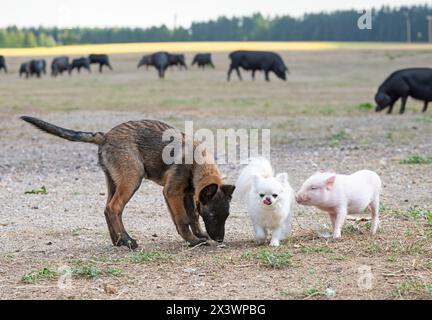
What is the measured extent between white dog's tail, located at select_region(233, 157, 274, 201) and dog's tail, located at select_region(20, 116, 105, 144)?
1406 millimetres

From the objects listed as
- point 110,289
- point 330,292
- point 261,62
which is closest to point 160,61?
point 261,62

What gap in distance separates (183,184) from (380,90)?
1829cm

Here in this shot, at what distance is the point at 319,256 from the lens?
7336 mm

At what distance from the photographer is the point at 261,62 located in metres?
48.4

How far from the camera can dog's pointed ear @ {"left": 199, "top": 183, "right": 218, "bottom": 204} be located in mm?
7777

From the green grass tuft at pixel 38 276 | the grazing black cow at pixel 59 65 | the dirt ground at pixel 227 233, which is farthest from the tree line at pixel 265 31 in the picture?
the green grass tuft at pixel 38 276

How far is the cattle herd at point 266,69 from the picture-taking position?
2547 cm

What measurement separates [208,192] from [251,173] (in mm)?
657

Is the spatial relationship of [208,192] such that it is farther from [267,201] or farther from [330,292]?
[330,292]

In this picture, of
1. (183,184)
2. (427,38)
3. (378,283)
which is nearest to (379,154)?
(183,184)

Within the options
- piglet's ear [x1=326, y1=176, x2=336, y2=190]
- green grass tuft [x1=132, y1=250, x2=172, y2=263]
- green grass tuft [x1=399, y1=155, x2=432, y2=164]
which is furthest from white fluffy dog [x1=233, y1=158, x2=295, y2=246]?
green grass tuft [x1=399, y1=155, x2=432, y2=164]

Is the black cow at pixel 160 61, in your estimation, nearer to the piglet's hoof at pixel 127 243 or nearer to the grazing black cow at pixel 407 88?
the grazing black cow at pixel 407 88

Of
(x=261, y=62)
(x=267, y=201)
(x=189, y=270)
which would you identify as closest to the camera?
(x=189, y=270)
